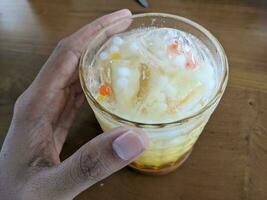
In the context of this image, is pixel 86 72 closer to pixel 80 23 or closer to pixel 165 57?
pixel 165 57

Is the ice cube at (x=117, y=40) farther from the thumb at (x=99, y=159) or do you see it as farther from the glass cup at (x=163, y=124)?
the thumb at (x=99, y=159)

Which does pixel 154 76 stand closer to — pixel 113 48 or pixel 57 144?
pixel 113 48

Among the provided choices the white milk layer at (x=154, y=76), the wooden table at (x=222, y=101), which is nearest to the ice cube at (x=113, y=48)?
the white milk layer at (x=154, y=76)

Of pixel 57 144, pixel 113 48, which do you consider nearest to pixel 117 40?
pixel 113 48

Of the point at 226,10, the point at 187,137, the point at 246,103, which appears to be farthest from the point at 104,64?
the point at 226,10

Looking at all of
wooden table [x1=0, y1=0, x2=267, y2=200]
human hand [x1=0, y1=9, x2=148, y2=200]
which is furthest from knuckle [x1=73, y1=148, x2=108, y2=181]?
wooden table [x1=0, y1=0, x2=267, y2=200]

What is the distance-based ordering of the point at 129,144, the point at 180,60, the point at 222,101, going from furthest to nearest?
1. the point at 222,101
2. the point at 180,60
3. the point at 129,144

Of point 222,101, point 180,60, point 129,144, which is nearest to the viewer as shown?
point 129,144
